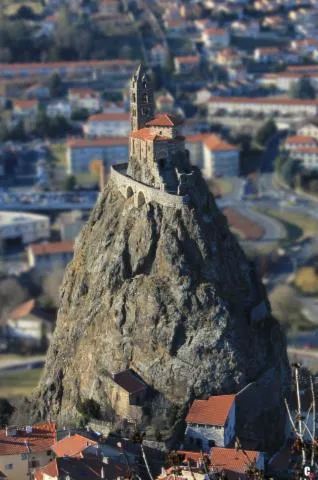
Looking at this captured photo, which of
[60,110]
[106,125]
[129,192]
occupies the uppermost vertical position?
[129,192]

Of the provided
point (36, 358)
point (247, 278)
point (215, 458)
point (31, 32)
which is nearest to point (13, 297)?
point (36, 358)

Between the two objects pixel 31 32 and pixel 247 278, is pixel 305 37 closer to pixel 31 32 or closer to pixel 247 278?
pixel 31 32

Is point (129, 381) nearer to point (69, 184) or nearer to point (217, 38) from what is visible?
point (69, 184)

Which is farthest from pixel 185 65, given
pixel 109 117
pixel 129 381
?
pixel 129 381

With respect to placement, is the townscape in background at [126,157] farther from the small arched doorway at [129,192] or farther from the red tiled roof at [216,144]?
the small arched doorway at [129,192]

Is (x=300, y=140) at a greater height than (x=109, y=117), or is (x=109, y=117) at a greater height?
(x=109, y=117)
